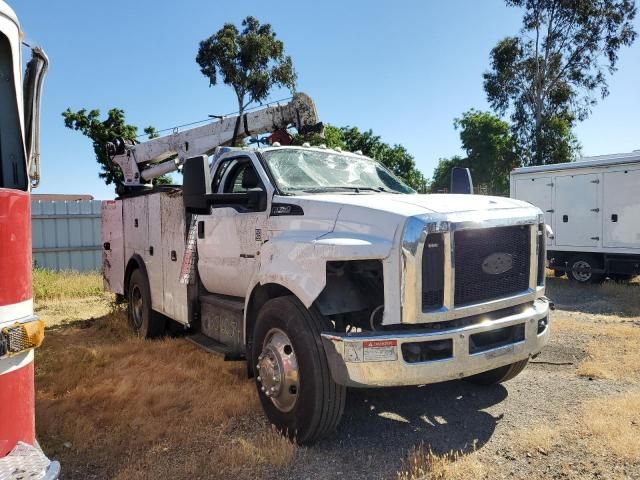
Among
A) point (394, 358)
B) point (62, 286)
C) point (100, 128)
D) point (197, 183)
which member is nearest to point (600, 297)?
point (394, 358)

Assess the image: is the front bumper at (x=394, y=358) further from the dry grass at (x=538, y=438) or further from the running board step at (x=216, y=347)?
the running board step at (x=216, y=347)

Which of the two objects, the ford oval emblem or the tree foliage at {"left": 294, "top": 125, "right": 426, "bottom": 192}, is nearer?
the ford oval emblem

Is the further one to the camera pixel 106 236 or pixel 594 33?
pixel 594 33

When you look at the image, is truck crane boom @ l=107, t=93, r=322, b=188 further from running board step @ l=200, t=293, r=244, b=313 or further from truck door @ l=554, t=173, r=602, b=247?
truck door @ l=554, t=173, r=602, b=247

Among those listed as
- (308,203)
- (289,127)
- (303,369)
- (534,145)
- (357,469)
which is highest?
(534,145)

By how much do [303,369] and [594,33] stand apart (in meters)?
26.2

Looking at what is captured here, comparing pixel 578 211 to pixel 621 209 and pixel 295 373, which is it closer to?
pixel 621 209

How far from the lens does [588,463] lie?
3348 mm

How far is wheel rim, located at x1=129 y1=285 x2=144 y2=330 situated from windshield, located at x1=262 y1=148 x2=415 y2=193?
330 centimetres

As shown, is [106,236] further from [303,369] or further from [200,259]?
[303,369]

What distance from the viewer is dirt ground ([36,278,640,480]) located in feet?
11.0

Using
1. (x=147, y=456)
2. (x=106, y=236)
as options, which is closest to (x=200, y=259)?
(x=147, y=456)

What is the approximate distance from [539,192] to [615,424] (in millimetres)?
9628

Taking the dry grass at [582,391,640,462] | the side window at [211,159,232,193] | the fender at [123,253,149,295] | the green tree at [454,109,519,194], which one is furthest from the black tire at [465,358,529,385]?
the green tree at [454,109,519,194]
